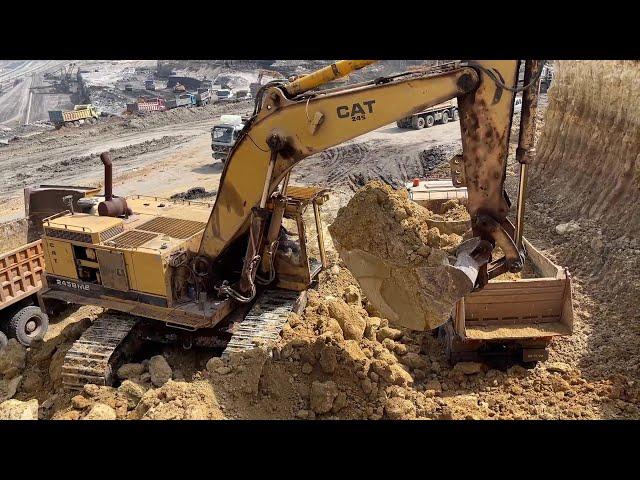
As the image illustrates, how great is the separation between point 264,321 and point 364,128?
3036 mm

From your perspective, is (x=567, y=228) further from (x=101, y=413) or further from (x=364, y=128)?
(x=101, y=413)

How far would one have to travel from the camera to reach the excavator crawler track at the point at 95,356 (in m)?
7.12

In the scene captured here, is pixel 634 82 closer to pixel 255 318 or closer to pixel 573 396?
pixel 573 396

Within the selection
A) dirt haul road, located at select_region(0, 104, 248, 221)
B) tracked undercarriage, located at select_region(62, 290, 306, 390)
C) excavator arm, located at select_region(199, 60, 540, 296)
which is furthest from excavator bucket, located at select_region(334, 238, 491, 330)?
dirt haul road, located at select_region(0, 104, 248, 221)

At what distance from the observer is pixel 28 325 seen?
915cm

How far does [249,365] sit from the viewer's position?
6.68m

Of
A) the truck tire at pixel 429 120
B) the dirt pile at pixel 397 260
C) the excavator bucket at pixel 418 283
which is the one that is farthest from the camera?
the truck tire at pixel 429 120

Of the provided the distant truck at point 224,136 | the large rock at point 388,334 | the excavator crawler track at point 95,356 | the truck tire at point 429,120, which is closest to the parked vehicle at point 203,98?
the distant truck at point 224,136

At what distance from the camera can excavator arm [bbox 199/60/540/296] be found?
5.41 metres

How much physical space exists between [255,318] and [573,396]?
4.25 metres

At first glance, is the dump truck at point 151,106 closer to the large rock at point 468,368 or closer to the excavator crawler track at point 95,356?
the excavator crawler track at point 95,356

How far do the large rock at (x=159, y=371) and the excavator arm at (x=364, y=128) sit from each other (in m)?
1.64

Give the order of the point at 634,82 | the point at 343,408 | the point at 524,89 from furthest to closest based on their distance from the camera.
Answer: the point at 634,82 → the point at 343,408 → the point at 524,89

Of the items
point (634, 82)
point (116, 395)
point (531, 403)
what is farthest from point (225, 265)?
point (634, 82)
